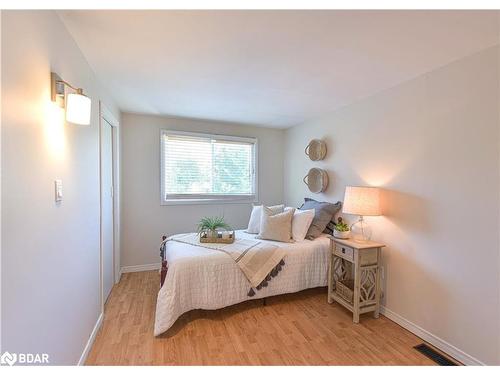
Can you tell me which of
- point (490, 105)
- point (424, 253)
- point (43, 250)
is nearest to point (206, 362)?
point (43, 250)

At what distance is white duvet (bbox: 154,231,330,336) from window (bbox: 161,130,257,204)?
1.16 metres

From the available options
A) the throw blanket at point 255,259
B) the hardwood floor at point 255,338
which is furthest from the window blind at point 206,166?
the hardwood floor at point 255,338

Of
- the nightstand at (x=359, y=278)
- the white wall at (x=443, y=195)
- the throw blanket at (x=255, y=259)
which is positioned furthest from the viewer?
the throw blanket at (x=255, y=259)

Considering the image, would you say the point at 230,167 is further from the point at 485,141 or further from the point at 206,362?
the point at 485,141

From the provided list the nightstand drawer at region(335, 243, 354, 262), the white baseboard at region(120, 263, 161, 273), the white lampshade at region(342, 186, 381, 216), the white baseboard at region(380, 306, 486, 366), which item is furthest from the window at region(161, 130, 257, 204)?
the white baseboard at region(380, 306, 486, 366)

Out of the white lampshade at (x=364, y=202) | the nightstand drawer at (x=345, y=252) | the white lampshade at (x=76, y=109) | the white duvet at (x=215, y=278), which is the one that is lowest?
the white duvet at (x=215, y=278)

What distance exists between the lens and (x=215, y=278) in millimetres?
2307

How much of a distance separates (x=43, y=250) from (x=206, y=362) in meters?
1.31

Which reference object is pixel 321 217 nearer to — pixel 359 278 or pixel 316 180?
pixel 316 180

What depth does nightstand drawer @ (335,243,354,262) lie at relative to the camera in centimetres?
236

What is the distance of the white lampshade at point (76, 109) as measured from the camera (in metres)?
1.37

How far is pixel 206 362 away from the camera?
1.77 metres

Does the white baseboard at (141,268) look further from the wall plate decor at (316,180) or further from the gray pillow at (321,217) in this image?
the wall plate decor at (316,180)

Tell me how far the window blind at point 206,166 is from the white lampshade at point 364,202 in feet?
6.58
